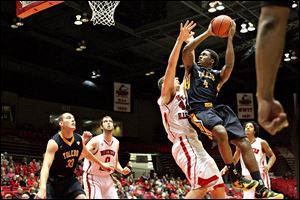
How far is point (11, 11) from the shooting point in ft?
57.4

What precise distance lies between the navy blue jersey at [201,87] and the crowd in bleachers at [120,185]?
515cm

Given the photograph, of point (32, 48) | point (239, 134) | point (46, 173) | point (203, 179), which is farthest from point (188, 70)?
point (32, 48)

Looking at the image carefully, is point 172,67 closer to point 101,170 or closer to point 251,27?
point 101,170

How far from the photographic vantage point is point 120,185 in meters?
12.7

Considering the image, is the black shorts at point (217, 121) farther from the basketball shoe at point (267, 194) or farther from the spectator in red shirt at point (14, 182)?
the spectator in red shirt at point (14, 182)

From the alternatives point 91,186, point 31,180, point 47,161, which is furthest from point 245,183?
point 31,180

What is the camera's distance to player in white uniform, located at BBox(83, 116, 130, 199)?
22.1 feet

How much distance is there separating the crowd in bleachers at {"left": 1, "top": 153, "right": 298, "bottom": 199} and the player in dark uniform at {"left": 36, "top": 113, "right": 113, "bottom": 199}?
14.0 ft

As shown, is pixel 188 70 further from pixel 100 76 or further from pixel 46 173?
pixel 100 76

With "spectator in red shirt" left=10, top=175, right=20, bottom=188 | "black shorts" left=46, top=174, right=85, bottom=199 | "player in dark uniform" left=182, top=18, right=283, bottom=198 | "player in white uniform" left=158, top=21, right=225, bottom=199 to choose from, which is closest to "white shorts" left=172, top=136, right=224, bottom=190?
"player in white uniform" left=158, top=21, right=225, bottom=199

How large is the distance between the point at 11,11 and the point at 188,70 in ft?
46.2

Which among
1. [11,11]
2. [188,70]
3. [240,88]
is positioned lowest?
[188,70]

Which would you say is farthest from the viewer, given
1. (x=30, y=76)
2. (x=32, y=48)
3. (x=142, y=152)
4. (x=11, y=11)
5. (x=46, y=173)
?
(x=142, y=152)

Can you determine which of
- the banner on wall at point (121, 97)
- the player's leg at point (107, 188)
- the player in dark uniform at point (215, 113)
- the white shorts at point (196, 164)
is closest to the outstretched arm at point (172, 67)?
the player in dark uniform at point (215, 113)
